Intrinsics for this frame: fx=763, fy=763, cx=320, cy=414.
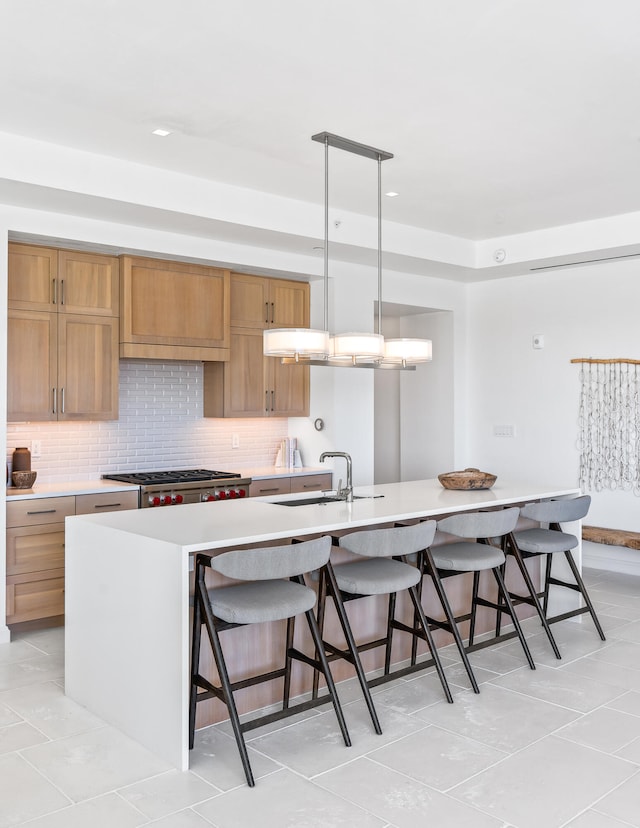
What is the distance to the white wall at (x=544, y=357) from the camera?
6.30 m

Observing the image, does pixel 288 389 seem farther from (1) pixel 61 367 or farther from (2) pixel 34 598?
(2) pixel 34 598

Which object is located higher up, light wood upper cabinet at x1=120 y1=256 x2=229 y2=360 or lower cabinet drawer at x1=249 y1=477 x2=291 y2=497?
light wood upper cabinet at x1=120 y1=256 x2=229 y2=360

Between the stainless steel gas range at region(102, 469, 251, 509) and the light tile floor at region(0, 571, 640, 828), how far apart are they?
1402 millimetres

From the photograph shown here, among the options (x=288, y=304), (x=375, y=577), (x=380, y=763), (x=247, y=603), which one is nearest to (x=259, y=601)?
(x=247, y=603)

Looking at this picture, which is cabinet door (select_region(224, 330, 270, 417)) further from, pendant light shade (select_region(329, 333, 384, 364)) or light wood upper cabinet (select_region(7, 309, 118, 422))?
pendant light shade (select_region(329, 333, 384, 364))

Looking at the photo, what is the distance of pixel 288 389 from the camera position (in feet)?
20.8

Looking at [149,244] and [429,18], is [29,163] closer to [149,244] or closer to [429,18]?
[149,244]

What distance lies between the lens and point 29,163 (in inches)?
161

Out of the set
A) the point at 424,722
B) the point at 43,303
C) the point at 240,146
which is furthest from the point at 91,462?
the point at 424,722

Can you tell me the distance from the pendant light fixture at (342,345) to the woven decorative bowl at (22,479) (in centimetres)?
186

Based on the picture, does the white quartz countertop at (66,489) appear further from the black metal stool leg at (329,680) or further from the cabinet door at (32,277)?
the black metal stool leg at (329,680)

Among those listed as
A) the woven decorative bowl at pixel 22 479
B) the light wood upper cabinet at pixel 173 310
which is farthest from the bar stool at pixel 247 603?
the light wood upper cabinet at pixel 173 310

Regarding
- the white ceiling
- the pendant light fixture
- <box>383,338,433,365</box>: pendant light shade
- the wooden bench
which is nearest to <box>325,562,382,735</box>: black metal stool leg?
the pendant light fixture

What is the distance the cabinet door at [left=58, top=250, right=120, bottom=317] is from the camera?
4.98m
